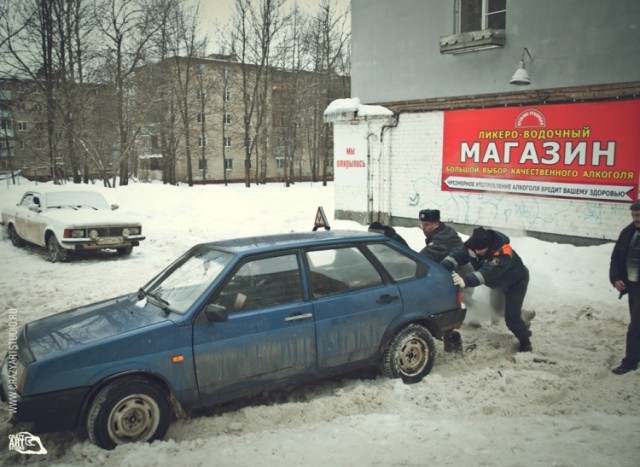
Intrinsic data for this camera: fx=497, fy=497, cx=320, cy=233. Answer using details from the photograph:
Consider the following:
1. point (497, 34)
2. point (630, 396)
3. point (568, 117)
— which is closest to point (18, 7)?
point (497, 34)

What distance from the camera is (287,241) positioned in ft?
15.0

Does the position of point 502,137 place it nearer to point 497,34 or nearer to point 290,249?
point 497,34

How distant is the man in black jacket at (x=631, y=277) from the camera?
5000 mm

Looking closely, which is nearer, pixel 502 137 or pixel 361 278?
pixel 361 278

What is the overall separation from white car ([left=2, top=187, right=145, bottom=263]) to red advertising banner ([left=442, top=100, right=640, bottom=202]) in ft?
25.3

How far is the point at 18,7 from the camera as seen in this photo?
72.9 feet

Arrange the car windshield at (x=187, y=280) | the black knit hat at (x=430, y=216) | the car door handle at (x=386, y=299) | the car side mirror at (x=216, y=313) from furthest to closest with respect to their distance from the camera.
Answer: the black knit hat at (x=430, y=216)
the car door handle at (x=386, y=299)
the car windshield at (x=187, y=280)
the car side mirror at (x=216, y=313)

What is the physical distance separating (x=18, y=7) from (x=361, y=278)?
24742 millimetres

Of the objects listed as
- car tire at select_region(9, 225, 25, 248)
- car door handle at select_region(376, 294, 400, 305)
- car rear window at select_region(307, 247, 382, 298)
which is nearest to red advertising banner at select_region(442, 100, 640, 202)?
car door handle at select_region(376, 294, 400, 305)

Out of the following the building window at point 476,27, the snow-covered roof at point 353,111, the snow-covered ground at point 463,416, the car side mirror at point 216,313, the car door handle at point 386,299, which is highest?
the building window at point 476,27

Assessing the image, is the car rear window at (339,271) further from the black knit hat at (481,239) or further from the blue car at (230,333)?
the black knit hat at (481,239)

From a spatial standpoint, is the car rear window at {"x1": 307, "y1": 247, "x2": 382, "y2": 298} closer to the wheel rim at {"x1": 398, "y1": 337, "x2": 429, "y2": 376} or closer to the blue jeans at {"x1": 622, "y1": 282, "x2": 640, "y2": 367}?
the wheel rim at {"x1": 398, "y1": 337, "x2": 429, "y2": 376}

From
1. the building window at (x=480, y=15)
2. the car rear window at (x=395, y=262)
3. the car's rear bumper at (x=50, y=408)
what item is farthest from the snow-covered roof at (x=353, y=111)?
the car's rear bumper at (x=50, y=408)

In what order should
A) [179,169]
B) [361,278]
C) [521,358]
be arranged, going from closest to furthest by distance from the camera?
[361,278] → [521,358] → [179,169]
